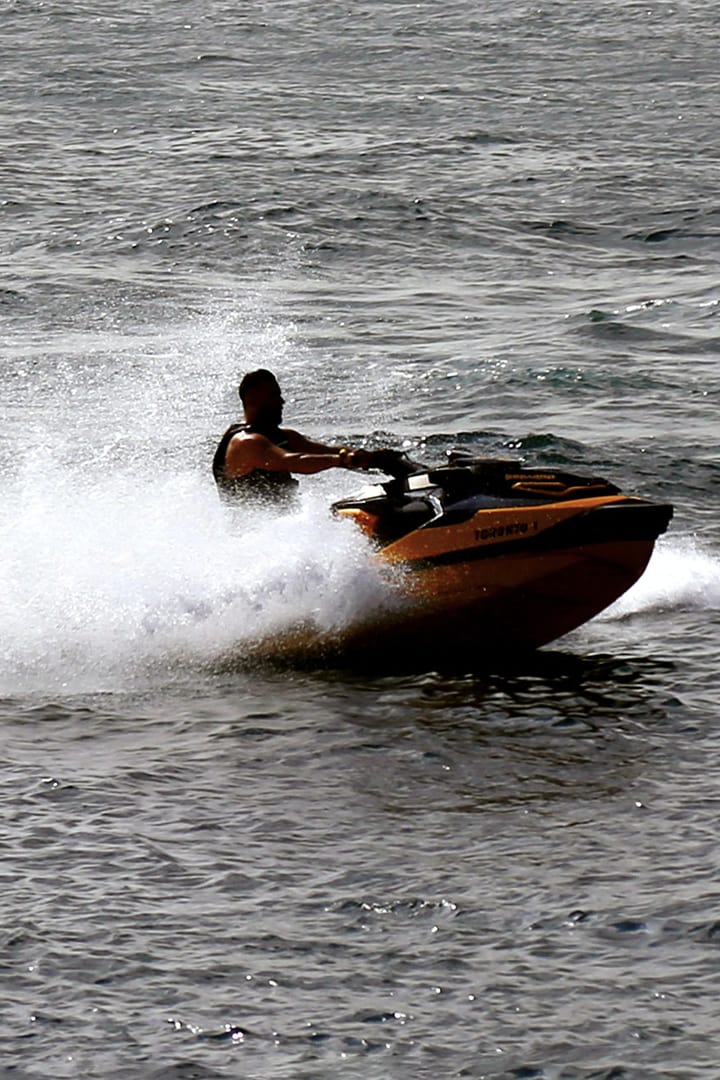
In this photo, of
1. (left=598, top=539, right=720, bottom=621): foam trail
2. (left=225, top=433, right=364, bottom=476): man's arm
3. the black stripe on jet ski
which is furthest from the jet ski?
(left=598, top=539, right=720, bottom=621): foam trail

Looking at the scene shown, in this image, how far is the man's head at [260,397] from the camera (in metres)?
11.9

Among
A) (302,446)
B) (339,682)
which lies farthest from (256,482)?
(339,682)

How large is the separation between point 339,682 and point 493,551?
1.22m

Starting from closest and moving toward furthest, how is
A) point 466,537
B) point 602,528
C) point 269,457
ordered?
1. point 602,528
2. point 466,537
3. point 269,457

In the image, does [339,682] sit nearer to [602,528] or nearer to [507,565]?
[507,565]

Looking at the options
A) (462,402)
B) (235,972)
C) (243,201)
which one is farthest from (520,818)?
(243,201)

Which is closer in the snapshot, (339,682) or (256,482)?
(339,682)

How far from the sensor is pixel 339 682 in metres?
11.7

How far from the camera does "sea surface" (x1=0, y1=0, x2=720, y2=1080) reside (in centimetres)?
782

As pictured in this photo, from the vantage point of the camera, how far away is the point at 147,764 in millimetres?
10320

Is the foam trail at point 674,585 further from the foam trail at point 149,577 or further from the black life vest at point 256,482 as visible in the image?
the black life vest at point 256,482

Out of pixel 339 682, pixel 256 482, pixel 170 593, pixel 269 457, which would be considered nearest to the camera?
pixel 339 682

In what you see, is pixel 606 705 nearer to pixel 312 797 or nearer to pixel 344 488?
pixel 312 797

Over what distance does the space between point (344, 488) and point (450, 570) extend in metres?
3.41
